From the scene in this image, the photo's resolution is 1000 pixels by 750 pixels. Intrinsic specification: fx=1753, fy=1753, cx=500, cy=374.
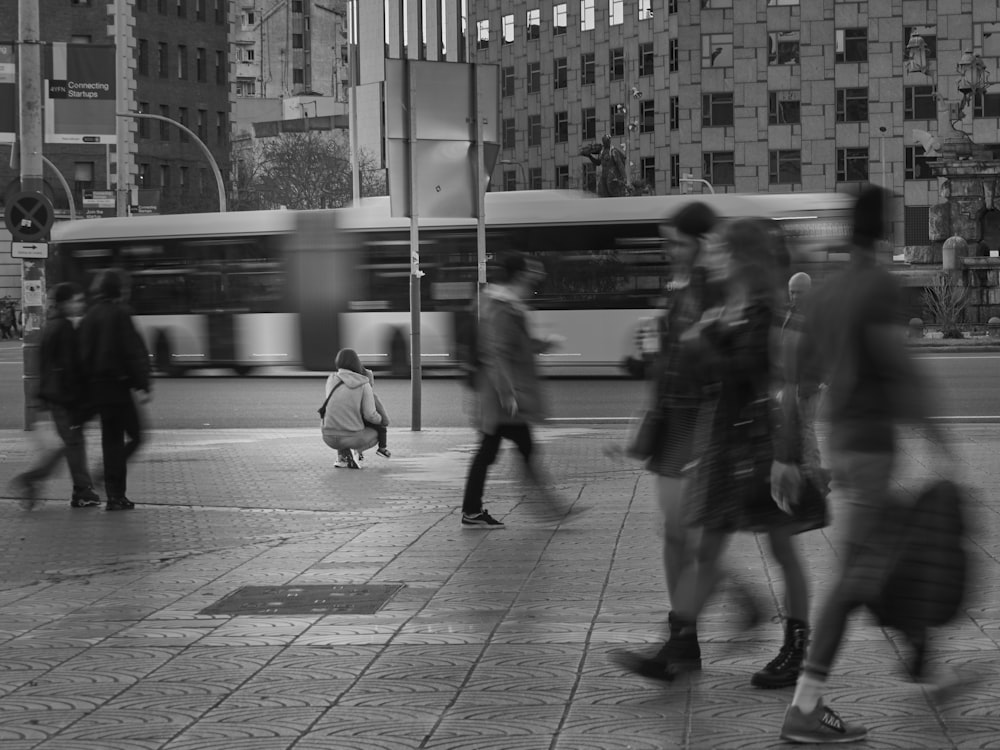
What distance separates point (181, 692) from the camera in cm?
654

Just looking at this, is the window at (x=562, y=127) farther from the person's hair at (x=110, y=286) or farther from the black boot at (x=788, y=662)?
the black boot at (x=788, y=662)

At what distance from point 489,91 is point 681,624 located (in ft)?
48.5

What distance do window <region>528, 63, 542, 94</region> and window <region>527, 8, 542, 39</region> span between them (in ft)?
4.94

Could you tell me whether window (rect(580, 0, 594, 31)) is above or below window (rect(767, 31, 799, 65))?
above

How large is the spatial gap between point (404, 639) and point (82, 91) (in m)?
15.4

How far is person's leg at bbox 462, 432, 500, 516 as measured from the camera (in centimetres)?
1157

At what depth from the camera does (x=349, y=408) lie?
53.7 feet

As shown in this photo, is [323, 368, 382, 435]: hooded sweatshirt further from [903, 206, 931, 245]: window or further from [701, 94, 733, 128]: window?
[701, 94, 733, 128]: window

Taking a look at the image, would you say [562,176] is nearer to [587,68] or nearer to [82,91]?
[587,68]

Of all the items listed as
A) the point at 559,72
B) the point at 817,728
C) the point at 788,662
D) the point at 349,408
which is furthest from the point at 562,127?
the point at 817,728

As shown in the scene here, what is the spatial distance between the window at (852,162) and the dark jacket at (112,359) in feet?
223

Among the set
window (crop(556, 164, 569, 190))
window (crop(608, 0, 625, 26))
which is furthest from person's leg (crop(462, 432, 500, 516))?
window (crop(556, 164, 569, 190))

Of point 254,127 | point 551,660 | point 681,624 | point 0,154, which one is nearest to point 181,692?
point 551,660

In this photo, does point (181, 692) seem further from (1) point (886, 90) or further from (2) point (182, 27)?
(2) point (182, 27)
